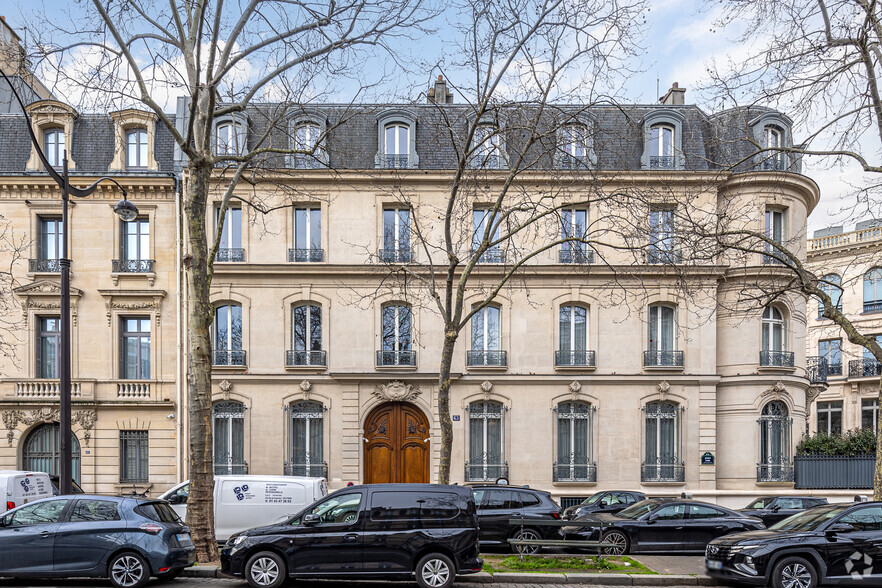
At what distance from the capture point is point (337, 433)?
22.8m

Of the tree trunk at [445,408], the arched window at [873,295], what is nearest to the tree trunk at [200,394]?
the tree trunk at [445,408]

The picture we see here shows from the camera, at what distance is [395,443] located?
2303 centimetres

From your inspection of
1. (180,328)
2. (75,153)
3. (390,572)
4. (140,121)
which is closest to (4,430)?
(180,328)

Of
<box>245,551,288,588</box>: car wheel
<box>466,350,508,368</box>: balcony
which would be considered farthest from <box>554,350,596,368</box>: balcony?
<box>245,551,288,588</box>: car wheel

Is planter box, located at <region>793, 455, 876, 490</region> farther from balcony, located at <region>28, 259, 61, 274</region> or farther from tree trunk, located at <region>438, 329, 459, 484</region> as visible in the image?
balcony, located at <region>28, 259, 61, 274</region>

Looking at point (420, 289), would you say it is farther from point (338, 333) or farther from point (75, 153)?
point (75, 153)

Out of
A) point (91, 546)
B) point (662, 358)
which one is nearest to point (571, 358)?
point (662, 358)

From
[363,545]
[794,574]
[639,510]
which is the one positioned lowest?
[639,510]

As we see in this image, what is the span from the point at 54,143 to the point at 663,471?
2402cm

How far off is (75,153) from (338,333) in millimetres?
11324

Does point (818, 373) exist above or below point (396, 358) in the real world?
below

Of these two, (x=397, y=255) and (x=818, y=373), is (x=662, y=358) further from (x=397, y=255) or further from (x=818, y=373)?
(x=818, y=373)

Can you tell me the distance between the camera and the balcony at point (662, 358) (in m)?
23.0

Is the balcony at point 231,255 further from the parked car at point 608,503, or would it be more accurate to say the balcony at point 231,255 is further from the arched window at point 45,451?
the parked car at point 608,503
